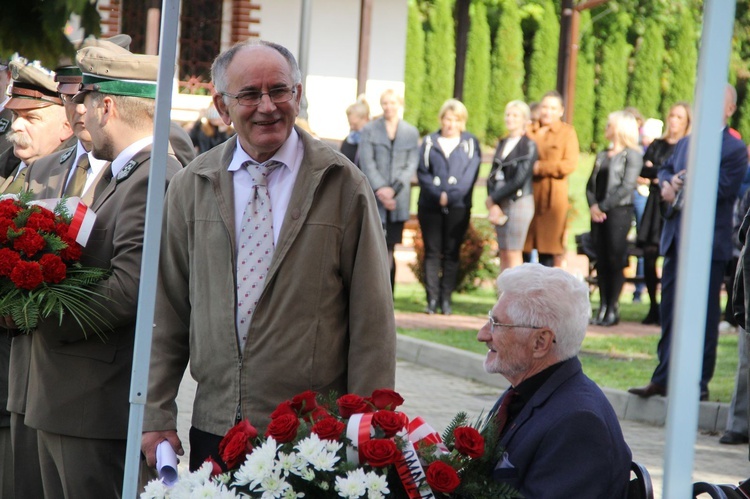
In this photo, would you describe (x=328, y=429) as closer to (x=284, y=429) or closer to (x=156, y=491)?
(x=284, y=429)

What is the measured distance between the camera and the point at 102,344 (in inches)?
164

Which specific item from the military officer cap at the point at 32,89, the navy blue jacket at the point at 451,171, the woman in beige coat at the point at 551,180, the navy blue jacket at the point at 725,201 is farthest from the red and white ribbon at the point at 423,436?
the navy blue jacket at the point at 451,171

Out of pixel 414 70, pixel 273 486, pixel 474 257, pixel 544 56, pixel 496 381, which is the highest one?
Result: pixel 544 56

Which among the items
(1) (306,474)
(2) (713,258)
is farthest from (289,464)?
(2) (713,258)

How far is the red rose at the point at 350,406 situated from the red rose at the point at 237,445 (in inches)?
9.7

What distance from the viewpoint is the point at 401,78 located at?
75.8 ft

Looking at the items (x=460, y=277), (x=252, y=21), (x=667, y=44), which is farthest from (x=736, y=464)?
(x=667, y=44)

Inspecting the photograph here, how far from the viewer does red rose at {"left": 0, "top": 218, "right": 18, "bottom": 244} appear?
13.0 feet

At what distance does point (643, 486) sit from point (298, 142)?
5.07 feet

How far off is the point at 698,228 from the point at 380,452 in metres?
1.09

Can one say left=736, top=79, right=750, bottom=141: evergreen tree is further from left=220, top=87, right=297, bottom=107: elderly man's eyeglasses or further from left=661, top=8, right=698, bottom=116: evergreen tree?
left=220, top=87, right=297, bottom=107: elderly man's eyeglasses

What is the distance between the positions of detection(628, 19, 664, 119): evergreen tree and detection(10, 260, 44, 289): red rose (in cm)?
3022

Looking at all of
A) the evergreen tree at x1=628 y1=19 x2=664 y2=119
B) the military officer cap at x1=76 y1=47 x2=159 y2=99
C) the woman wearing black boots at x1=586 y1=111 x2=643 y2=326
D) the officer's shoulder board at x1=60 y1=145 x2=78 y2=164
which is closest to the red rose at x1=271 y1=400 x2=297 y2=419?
the military officer cap at x1=76 y1=47 x2=159 y2=99

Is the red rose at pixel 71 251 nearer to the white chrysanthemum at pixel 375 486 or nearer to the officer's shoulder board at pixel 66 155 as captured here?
the officer's shoulder board at pixel 66 155
